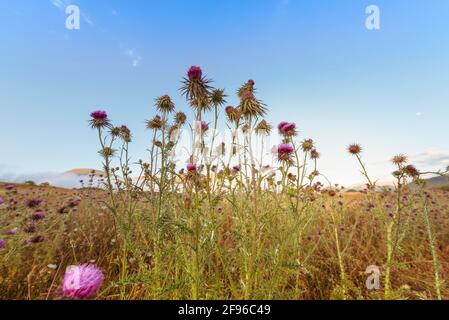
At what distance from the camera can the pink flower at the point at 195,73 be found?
3600mm

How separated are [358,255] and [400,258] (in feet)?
3.34

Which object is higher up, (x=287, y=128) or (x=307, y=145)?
(x=287, y=128)

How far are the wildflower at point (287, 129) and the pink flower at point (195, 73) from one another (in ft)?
5.29

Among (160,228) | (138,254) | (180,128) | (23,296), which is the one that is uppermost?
(180,128)

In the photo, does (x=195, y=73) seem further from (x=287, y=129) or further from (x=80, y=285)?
(x=80, y=285)

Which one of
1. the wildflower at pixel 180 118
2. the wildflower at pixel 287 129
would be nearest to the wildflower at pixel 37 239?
the wildflower at pixel 180 118

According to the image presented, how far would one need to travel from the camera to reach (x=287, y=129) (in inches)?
167

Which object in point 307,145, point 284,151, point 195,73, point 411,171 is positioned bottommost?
point 411,171

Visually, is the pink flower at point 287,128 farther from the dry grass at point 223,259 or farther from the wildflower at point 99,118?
the wildflower at point 99,118

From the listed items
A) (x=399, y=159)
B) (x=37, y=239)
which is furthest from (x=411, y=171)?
(x=37, y=239)

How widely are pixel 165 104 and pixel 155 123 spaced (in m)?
0.43

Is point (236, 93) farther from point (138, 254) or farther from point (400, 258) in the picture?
point (400, 258)
